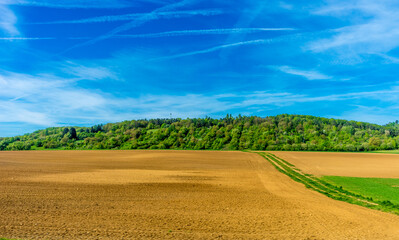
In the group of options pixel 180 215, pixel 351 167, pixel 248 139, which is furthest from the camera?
pixel 248 139

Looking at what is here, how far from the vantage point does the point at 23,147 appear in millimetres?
156750

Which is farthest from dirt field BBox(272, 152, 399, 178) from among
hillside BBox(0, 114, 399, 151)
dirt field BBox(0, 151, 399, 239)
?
hillside BBox(0, 114, 399, 151)

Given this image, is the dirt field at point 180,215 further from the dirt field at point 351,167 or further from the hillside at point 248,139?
the hillside at point 248,139

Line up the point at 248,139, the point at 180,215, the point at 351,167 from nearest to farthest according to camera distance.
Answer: the point at 180,215, the point at 351,167, the point at 248,139

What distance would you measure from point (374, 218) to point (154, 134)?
16650 centimetres

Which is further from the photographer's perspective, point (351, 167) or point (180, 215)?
point (351, 167)

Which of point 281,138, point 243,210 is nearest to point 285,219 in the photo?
point 243,210

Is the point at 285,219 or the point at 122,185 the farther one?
the point at 122,185

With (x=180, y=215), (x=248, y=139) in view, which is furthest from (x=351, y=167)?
(x=248, y=139)

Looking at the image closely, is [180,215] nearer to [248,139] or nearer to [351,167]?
[351,167]

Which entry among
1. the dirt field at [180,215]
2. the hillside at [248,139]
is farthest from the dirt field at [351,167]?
the hillside at [248,139]

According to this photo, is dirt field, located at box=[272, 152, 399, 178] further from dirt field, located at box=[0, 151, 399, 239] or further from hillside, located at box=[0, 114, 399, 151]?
hillside, located at box=[0, 114, 399, 151]

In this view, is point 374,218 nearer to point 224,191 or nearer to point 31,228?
point 224,191

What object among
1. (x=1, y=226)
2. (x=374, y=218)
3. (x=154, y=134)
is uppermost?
(x=154, y=134)
